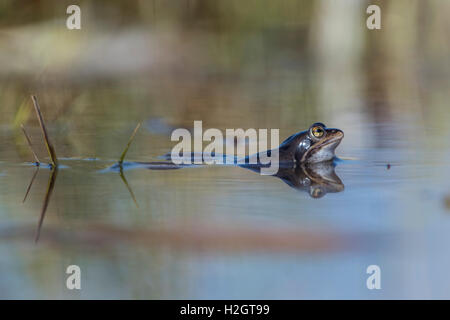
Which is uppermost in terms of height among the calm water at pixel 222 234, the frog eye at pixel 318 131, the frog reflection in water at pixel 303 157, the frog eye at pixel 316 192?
the frog eye at pixel 318 131

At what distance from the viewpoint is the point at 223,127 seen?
5547 mm

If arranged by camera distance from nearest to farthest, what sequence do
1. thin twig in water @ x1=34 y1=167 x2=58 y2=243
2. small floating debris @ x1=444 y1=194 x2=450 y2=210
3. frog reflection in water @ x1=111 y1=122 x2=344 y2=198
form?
thin twig in water @ x1=34 y1=167 x2=58 y2=243 < small floating debris @ x1=444 y1=194 x2=450 y2=210 < frog reflection in water @ x1=111 y1=122 x2=344 y2=198

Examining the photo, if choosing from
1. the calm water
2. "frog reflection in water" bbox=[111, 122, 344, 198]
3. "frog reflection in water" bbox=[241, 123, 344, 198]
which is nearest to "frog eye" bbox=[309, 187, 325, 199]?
the calm water

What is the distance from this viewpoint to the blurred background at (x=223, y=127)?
249cm

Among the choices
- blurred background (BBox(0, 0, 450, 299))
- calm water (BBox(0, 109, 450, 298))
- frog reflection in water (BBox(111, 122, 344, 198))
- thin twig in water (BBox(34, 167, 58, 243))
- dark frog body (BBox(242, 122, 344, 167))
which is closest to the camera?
calm water (BBox(0, 109, 450, 298))

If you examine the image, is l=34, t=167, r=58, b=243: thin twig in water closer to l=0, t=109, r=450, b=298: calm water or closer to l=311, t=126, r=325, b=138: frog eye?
l=0, t=109, r=450, b=298: calm water

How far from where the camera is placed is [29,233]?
285 centimetres

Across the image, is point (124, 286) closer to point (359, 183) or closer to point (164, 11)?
point (359, 183)

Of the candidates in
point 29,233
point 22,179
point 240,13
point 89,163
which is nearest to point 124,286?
→ point 29,233

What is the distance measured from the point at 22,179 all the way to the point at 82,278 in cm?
148

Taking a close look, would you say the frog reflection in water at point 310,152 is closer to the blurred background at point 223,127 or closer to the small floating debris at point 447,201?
the blurred background at point 223,127

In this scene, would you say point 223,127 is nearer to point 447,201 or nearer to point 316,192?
point 316,192

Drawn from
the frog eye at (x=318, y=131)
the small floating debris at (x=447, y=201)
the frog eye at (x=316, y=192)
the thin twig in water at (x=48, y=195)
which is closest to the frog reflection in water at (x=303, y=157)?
the frog eye at (x=318, y=131)

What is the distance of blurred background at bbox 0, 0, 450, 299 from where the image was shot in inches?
98.0
